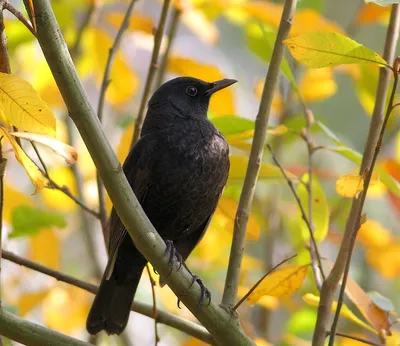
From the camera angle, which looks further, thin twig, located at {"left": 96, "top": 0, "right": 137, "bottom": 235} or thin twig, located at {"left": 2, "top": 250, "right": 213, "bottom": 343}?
thin twig, located at {"left": 96, "top": 0, "right": 137, "bottom": 235}

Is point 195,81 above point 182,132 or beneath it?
above

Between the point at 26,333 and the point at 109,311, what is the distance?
90 centimetres

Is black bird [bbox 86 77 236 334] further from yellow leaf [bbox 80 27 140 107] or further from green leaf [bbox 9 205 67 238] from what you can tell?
yellow leaf [bbox 80 27 140 107]

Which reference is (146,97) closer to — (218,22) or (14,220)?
(14,220)

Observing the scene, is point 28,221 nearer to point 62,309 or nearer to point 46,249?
point 46,249

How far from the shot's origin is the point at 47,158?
4.27 meters

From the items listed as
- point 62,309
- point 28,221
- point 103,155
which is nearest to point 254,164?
point 103,155

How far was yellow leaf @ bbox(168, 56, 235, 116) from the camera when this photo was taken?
322 cm

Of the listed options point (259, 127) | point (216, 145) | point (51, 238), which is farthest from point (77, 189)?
point (259, 127)

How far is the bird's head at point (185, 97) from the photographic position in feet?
10.7

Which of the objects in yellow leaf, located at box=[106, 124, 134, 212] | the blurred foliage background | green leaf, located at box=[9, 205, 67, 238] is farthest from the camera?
yellow leaf, located at box=[106, 124, 134, 212]

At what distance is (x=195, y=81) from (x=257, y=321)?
6.23ft

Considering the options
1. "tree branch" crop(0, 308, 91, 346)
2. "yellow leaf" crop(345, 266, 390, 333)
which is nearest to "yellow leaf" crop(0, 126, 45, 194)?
"tree branch" crop(0, 308, 91, 346)

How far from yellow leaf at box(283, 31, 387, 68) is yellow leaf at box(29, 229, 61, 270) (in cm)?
200
